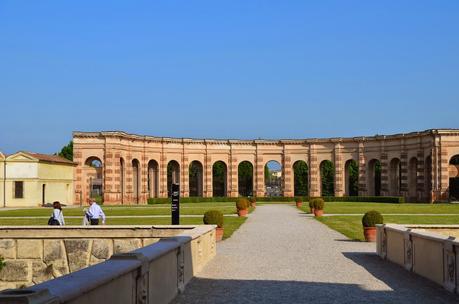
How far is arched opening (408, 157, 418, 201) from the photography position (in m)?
65.5

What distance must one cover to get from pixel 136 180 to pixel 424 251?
2247 inches

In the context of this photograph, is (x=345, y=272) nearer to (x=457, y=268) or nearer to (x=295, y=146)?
(x=457, y=268)

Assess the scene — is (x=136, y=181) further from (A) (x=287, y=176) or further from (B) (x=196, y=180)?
(B) (x=196, y=180)

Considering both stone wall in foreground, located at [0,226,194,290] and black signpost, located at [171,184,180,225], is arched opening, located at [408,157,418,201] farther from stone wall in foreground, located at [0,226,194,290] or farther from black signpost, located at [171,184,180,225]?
stone wall in foreground, located at [0,226,194,290]

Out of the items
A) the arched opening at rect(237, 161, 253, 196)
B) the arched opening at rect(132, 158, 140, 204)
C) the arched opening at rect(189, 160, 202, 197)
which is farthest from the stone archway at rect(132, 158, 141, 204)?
the arched opening at rect(237, 161, 253, 196)

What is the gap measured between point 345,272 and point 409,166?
180ft

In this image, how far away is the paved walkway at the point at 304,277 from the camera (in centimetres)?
1033

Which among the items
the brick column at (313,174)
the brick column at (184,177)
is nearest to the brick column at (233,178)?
the brick column at (184,177)

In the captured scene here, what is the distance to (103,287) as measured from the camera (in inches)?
242

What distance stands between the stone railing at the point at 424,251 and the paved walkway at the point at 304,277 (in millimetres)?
215

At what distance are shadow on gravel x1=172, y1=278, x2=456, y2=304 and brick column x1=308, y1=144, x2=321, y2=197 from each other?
5977 cm

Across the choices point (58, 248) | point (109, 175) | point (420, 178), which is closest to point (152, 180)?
point (109, 175)

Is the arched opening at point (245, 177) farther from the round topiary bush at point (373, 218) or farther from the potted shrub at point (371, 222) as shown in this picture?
the round topiary bush at point (373, 218)

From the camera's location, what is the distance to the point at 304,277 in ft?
41.2
